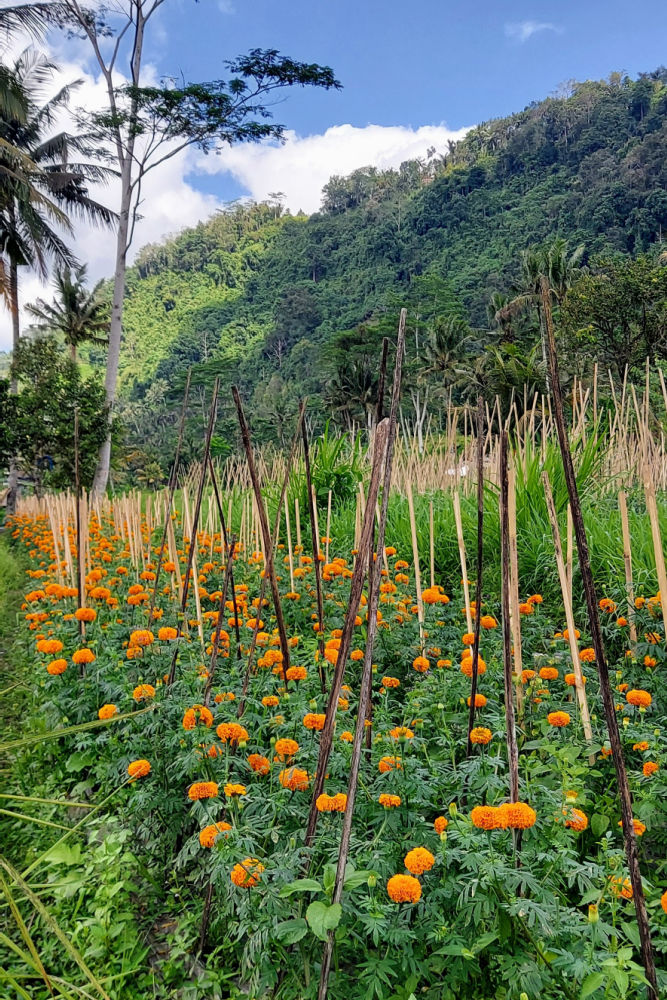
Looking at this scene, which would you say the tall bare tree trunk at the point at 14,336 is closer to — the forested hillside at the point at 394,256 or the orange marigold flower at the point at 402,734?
the orange marigold flower at the point at 402,734

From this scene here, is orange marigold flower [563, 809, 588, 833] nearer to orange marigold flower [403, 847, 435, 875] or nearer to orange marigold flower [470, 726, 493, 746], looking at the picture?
orange marigold flower [470, 726, 493, 746]

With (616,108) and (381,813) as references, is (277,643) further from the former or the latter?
(616,108)

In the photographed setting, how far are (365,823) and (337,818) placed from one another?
0.06 metres

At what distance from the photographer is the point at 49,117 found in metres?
15.1

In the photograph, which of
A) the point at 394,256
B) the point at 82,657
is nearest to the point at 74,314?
the point at 82,657

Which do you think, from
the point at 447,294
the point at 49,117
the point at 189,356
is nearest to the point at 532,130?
the point at 447,294

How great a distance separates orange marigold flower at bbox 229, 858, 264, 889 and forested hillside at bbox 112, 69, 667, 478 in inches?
1149

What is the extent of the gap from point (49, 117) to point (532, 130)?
6593cm

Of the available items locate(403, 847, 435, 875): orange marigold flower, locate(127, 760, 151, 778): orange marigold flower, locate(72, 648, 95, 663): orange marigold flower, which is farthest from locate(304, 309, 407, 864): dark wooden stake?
locate(72, 648, 95, 663): orange marigold flower

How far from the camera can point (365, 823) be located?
48.3 inches

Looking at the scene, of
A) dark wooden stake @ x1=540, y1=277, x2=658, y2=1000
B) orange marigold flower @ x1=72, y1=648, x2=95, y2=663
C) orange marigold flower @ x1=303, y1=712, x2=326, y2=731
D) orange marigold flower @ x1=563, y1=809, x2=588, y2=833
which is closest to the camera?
dark wooden stake @ x1=540, y1=277, x2=658, y2=1000

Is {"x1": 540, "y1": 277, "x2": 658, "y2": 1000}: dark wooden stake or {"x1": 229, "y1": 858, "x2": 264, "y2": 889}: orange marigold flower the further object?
{"x1": 229, "y1": 858, "x2": 264, "y2": 889}: orange marigold flower

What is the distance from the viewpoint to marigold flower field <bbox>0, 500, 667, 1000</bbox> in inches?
37.9

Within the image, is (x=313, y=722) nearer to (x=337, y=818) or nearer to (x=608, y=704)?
(x=337, y=818)
